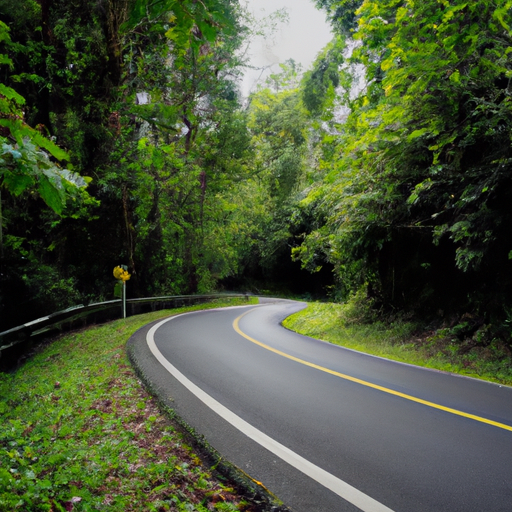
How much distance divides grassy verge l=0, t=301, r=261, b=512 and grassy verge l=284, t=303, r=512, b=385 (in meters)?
5.78

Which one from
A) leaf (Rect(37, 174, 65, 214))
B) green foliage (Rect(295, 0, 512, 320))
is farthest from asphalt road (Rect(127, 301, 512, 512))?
green foliage (Rect(295, 0, 512, 320))

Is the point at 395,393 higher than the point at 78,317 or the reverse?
higher

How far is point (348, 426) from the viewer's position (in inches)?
173

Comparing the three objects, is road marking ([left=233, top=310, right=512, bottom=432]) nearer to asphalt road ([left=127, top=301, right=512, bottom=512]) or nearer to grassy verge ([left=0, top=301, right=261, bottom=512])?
asphalt road ([left=127, top=301, right=512, bottom=512])

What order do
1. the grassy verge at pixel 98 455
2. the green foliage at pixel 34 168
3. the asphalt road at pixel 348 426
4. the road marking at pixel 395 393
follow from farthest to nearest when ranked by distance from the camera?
the road marking at pixel 395 393, the asphalt road at pixel 348 426, the grassy verge at pixel 98 455, the green foliage at pixel 34 168

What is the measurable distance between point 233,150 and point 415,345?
48.6ft

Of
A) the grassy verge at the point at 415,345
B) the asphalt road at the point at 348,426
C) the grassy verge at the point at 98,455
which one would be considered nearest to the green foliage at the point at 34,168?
the grassy verge at the point at 98,455

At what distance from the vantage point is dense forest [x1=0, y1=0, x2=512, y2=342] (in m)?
5.16

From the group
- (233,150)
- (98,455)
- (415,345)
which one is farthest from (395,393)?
(233,150)

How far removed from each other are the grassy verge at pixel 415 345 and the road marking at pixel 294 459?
16.0 ft

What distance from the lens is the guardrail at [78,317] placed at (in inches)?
357

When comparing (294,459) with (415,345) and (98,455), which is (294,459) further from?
(415,345)

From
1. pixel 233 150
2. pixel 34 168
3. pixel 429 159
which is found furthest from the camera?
pixel 233 150

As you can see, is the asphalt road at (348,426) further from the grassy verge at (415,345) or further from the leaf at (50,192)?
the leaf at (50,192)
